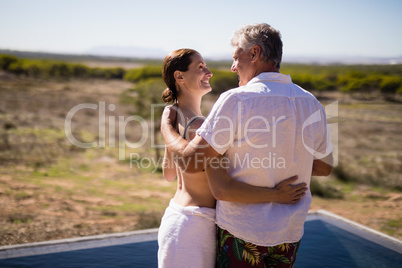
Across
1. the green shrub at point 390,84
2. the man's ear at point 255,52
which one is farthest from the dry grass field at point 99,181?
the green shrub at point 390,84

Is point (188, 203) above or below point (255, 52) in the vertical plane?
below

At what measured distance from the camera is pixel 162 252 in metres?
1.50

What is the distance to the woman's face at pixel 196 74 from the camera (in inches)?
64.1

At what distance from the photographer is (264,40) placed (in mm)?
1299

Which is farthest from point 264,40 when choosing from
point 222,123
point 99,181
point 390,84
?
point 390,84

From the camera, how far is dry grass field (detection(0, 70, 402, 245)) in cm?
660

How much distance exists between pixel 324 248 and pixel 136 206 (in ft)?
17.0

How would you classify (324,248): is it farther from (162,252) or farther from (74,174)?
(74,174)

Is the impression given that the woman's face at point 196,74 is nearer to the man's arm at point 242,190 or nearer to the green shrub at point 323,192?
the man's arm at point 242,190

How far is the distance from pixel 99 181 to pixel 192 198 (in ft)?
29.8

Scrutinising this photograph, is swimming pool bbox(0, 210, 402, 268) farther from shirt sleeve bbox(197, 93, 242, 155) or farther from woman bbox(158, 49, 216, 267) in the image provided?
shirt sleeve bbox(197, 93, 242, 155)

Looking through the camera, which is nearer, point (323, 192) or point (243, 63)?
point (243, 63)

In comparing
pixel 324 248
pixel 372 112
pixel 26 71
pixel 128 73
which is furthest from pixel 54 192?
pixel 128 73

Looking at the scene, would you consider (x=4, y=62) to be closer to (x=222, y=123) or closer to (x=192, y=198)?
(x=192, y=198)
